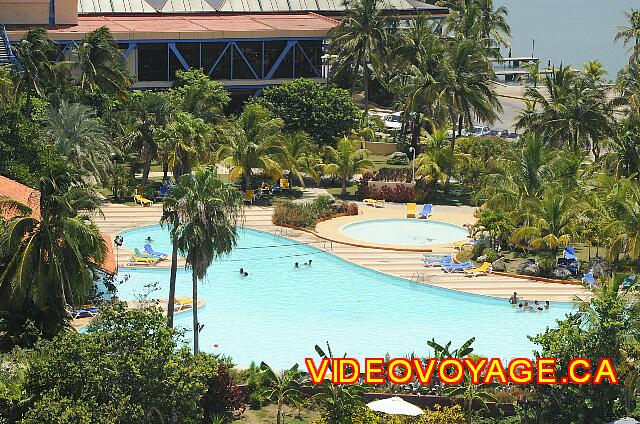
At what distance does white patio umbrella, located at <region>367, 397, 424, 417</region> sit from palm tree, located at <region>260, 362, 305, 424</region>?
6.94ft

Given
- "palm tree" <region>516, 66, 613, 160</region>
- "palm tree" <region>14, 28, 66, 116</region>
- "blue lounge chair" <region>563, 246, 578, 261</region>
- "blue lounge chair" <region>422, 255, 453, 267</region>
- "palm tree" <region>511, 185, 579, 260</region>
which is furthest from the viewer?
"palm tree" <region>516, 66, 613, 160</region>

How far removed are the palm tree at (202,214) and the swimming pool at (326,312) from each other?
4717mm

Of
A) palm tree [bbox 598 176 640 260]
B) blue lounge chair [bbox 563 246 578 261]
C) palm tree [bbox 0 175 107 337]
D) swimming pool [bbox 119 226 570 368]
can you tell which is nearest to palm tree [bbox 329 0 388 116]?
swimming pool [bbox 119 226 570 368]

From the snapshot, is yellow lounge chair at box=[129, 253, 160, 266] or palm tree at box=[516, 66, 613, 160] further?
palm tree at box=[516, 66, 613, 160]

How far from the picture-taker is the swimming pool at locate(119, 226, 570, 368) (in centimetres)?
3394

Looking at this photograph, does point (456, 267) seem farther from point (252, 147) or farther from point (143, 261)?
point (252, 147)

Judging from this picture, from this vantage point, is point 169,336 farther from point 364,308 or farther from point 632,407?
point 364,308

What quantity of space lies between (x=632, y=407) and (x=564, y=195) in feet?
50.4

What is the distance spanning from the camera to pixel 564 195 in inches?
1638

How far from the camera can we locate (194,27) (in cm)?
6806

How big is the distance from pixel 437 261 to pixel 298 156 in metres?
12.1

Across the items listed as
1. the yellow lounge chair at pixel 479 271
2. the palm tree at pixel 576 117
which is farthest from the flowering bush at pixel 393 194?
the yellow lounge chair at pixel 479 271

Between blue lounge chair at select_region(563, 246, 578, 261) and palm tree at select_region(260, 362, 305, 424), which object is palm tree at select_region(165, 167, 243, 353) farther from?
blue lounge chair at select_region(563, 246, 578, 261)

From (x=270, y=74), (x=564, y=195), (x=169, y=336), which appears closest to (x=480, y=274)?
(x=564, y=195)
